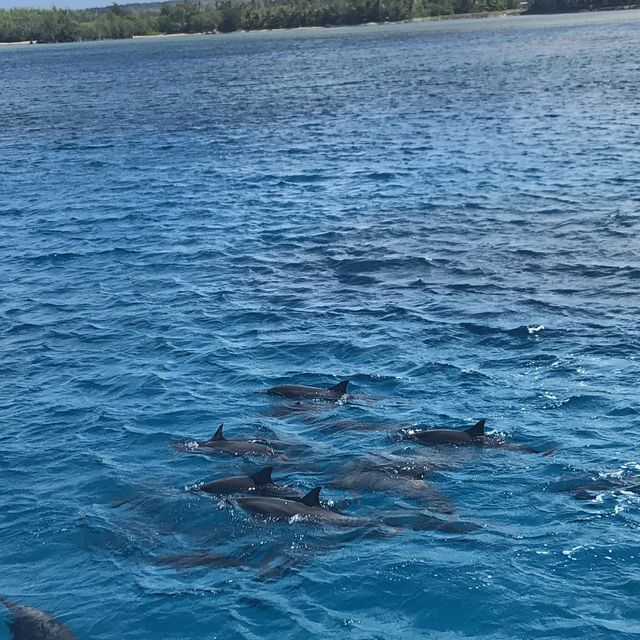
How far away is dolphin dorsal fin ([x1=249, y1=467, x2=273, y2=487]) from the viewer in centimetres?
1541

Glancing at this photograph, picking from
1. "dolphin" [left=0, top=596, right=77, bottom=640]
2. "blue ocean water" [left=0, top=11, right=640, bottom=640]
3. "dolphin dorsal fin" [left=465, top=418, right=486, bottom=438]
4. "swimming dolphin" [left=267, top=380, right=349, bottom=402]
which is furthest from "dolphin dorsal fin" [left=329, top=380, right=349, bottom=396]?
"dolphin" [left=0, top=596, right=77, bottom=640]

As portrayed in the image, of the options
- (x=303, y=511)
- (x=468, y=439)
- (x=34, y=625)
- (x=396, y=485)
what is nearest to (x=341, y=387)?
(x=468, y=439)

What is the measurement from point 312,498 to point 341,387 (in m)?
4.97

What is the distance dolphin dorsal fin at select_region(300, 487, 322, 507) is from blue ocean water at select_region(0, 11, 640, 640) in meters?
0.36

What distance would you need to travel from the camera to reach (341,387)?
1941cm

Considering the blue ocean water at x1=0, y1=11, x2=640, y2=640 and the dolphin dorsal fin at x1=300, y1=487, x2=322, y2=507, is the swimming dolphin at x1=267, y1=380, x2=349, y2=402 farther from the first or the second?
the dolphin dorsal fin at x1=300, y1=487, x2=322, y2=507

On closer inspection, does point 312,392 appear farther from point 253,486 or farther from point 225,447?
point 253,486

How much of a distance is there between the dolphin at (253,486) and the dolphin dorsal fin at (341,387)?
12.5 feet

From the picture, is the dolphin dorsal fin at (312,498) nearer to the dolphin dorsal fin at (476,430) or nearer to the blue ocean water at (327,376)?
the blue ocean water at (327,376)

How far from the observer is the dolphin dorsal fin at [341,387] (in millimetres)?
19328

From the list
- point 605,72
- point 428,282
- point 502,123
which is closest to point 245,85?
point 605,72

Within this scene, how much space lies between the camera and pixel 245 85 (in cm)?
9669

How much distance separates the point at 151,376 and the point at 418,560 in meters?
9.53

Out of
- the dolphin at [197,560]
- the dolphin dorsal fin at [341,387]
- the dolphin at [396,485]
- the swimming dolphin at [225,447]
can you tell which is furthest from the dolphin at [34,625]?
the dolphin dorsal fin at [341,387]
